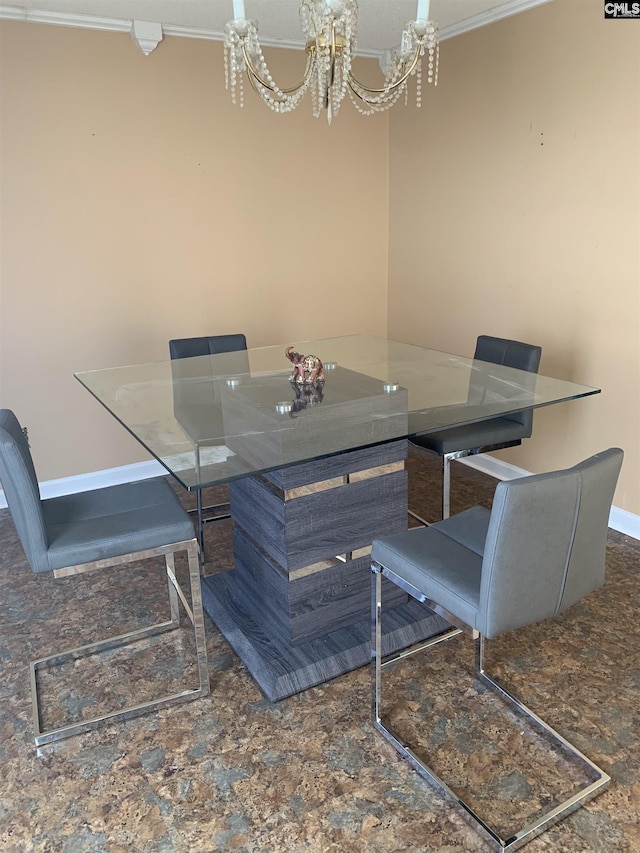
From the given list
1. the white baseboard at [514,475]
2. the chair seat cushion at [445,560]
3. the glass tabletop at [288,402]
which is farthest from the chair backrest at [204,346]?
the chair seat cushion at [445,560]

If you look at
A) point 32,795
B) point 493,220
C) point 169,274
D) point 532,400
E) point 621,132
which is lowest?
point 32,795

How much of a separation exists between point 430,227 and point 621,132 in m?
1.32

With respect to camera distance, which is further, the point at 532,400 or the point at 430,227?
the point at 430,227

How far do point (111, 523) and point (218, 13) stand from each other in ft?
8.50

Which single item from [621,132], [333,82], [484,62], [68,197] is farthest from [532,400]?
[68,197]

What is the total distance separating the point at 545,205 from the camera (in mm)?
3217

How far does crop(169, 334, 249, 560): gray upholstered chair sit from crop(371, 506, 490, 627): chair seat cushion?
1.89 feet

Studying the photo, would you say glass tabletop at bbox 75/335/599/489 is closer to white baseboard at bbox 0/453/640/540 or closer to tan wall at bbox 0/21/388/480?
tan wall at bbox 0/21/388/480

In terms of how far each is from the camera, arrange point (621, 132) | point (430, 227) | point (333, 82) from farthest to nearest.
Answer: point (430, 227) → point (621, 132) → point (333, 82)

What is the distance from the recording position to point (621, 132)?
2811mm

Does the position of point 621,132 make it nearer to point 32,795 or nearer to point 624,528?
point 624,528

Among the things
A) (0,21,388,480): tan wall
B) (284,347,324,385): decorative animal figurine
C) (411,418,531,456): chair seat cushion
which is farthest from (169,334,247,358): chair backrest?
(411,418,531,456): chair seat cushion

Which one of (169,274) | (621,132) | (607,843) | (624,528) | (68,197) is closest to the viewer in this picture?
(607,843)

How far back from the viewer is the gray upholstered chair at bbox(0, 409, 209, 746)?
1.79 m
